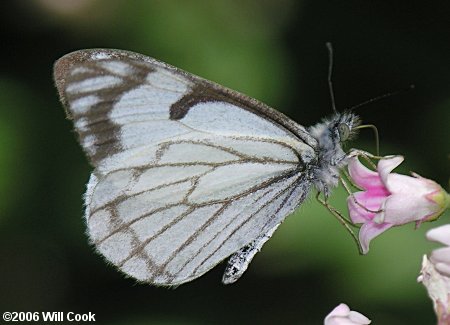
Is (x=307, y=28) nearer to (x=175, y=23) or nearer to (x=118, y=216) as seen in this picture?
(x=175, y=23)

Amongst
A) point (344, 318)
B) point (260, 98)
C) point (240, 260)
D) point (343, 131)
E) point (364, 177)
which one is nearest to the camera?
point (344, 318)

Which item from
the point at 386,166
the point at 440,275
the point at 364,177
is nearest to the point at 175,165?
the point at 364,177

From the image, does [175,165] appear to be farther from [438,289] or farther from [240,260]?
[438,289]

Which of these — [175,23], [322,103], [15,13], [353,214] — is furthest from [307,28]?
[353,214]

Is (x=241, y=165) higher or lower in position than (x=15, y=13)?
lower

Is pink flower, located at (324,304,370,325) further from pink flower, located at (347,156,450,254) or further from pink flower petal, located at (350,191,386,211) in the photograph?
pink flower petal, located at (350,191,386,211)

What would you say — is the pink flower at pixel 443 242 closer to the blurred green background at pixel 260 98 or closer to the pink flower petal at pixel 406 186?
the pink flower petal at pixel 406 186

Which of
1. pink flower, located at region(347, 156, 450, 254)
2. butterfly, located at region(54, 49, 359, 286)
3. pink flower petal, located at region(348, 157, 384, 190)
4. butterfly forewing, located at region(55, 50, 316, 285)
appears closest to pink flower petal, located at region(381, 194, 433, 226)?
pink flower, located at region(347, 156, 450, 254)
